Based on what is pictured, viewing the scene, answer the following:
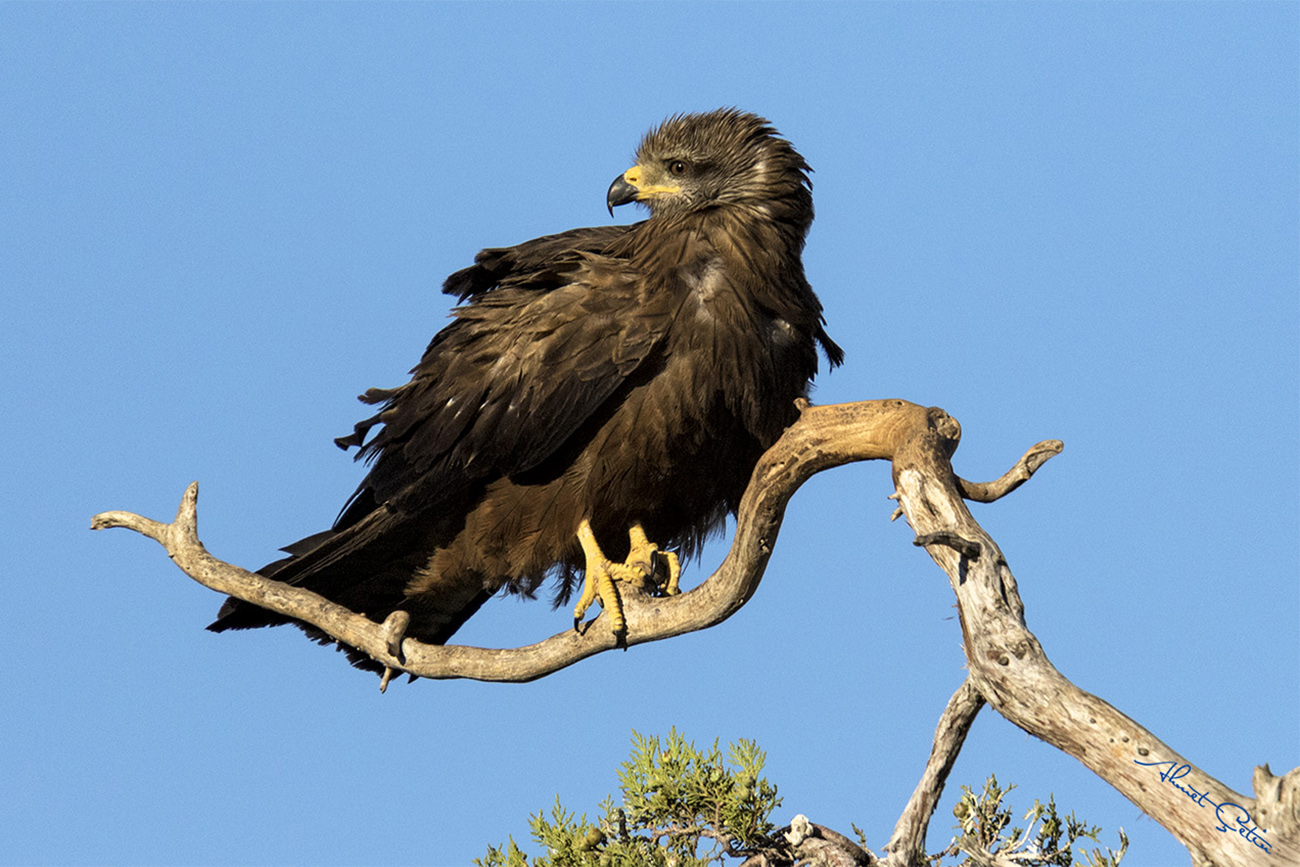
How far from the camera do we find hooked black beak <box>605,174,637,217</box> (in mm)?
5848

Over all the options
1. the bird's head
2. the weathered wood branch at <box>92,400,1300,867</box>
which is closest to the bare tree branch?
the weathered wood branch at <box>92,400,1300,867</box>

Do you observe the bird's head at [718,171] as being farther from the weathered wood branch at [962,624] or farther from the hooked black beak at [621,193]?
the weathered wood branch at [962,624]

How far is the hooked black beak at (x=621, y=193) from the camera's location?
5848mm

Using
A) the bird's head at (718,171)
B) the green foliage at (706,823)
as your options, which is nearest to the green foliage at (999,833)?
the green foliage at (706,823)

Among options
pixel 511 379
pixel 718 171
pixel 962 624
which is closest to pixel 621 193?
pixel 718 171

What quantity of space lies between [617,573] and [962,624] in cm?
170

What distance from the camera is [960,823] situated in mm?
4723

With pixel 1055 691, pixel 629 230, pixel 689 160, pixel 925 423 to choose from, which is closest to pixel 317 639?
pixel 629 230

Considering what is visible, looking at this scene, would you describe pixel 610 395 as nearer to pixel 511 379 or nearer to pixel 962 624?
pixel 511 379

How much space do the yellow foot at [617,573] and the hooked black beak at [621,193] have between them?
140 centimetres

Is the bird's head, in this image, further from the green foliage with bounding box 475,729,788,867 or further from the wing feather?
the green foliage with bounding box 475,729,788,867
